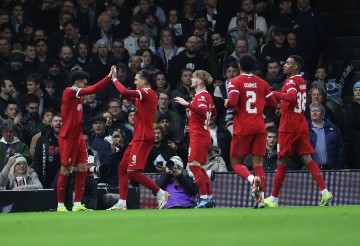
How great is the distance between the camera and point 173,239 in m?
13.4

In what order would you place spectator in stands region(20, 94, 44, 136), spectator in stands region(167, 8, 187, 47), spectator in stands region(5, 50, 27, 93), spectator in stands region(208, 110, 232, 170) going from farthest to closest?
1. spectator in stands region(167, 8, 187, 47)
2. spectator in stands region(5, 50, 27, 93)
3. spectator in stands region(20, 94, 44, 136)
4. spectator in stands region(208, 110, 232, 170)

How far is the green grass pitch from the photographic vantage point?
520 inches

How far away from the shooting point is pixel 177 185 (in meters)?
19.3

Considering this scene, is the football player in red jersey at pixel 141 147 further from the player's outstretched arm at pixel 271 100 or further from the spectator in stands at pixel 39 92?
the spectator in stands at pixel 39 92

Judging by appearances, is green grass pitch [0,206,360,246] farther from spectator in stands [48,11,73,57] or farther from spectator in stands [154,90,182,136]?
spectator in stands [48,11,73,57]

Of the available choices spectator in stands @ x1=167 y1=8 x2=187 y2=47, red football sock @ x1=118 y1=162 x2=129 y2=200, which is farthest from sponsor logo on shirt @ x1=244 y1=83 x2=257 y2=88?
spectator in stands @ x1=167 y1=8 x2=187 y2=47

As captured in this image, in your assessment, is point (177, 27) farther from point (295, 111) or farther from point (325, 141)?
point (295, 111)

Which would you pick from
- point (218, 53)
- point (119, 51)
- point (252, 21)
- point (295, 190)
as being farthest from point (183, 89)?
point (295, 190)

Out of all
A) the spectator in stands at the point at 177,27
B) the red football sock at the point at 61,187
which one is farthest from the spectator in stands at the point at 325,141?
the spectator in stands at the point at 177,27

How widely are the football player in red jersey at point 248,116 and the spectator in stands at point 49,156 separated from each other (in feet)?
12.8

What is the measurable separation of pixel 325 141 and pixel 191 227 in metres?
6.78

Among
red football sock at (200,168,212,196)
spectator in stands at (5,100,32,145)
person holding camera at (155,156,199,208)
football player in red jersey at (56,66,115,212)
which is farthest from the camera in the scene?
spectator in stands at (5,100,32,145)

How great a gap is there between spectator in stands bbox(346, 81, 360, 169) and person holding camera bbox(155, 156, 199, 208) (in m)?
3.61

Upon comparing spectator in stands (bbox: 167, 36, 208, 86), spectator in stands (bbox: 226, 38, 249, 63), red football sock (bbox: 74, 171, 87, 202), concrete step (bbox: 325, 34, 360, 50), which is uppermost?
concrete step (bbox: 325, 34, 360, 50)
